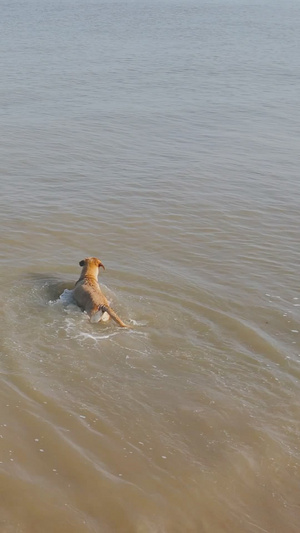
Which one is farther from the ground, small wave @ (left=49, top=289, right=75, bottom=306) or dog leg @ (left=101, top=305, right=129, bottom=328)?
dog leg @ (left=101, top=305, right=129, bottom=328)

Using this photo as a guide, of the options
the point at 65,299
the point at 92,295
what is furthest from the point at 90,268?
the point at 92,295

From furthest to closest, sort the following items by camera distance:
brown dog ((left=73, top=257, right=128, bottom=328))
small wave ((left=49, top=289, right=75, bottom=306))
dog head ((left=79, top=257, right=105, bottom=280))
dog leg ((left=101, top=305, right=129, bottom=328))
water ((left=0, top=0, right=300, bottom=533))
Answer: dog head ((left=79, top=257, right=105, bottom=280))
small wave ((left=49, top=289, right=75, bottom=306))
brown dog ((left=73, top=257, right=128, bottom=328))
dog leg ((left=101, top=305, right=129, bottom=328))
water ((left=0, top=0, right=300, bottom=533))

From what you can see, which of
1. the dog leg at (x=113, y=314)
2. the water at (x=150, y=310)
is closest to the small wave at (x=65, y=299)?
the water at (x=150, y=310)

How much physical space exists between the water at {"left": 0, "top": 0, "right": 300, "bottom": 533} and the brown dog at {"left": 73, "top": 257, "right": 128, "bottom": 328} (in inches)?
7.0

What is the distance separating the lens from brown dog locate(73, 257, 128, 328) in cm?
930

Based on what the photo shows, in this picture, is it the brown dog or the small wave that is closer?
the brown dog

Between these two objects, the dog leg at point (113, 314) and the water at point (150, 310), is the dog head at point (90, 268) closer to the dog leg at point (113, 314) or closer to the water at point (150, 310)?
the water at point (150, 310)

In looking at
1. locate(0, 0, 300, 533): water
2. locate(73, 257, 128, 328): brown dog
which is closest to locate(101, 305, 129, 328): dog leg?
locate(73, 257, 128, 328): brown dog

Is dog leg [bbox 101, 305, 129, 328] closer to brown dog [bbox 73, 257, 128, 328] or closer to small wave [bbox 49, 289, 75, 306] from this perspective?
brown dog [bbox 73, 257, 128, 328]

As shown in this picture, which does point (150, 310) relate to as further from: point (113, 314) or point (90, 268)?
point (90, 268)

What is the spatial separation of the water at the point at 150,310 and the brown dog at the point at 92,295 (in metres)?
0.18

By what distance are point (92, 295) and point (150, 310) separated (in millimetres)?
940

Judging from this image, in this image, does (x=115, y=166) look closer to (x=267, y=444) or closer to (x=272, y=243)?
(x=272, y=243)

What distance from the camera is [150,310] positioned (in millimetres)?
9891
